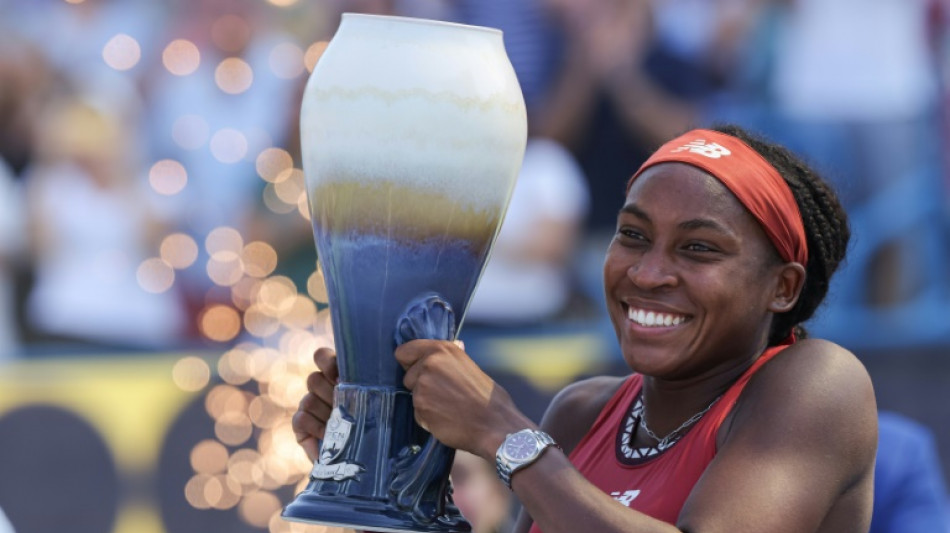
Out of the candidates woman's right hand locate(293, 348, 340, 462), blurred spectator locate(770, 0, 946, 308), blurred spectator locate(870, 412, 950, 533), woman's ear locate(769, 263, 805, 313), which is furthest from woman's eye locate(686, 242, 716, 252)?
blurred spectator locate(770, 0, 946, 308)

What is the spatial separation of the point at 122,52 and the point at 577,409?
3.44 meters

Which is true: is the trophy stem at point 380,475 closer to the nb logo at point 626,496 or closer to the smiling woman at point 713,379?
the smiling woman at point 713,379

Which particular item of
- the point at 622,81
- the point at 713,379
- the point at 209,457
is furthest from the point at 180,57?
the point at 713,379

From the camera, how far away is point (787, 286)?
202 centimetres

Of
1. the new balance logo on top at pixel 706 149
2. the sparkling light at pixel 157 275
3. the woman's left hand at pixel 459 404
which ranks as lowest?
the sparkling light at pixel 157 275

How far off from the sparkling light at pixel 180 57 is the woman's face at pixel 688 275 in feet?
12.1

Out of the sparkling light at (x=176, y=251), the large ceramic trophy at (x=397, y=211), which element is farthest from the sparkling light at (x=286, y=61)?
the large ceramic trophy at (x=397, y=211)

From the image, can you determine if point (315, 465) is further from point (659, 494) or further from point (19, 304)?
point (19, 304)

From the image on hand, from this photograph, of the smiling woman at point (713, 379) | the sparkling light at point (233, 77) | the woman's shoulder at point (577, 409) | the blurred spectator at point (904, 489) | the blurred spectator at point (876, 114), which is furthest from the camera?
the blurred spectator at point (876, 114)

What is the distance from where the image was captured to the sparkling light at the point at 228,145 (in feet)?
17.8

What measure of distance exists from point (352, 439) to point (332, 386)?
208 mm

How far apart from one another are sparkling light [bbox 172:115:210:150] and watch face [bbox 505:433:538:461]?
373 centimetres

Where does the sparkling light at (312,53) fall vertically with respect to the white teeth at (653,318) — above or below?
above

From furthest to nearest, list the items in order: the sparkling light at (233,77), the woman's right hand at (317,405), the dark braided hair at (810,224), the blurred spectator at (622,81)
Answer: the blurred spectator at (622,81), the sparkling light at (233,77), the woman's right hand at (317,405), the dark braided hair at (810,224)
